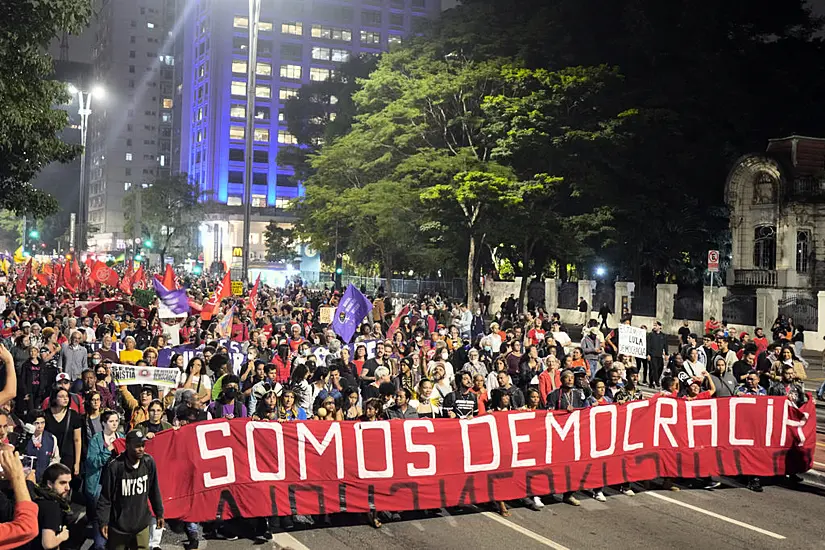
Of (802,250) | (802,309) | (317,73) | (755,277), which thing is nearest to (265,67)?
(317,73)

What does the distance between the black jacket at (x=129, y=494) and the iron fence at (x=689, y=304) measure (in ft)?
107

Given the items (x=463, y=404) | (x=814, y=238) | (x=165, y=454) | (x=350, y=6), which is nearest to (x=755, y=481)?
(x=463, y=404)

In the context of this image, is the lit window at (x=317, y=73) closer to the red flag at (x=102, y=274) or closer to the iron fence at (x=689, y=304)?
the red flag at (x=102, y=274)

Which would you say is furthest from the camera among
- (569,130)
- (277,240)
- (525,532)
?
(277,240)

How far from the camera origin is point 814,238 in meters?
40.4

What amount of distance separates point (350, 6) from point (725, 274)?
9964cm

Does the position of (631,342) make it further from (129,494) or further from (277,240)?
(277,240)

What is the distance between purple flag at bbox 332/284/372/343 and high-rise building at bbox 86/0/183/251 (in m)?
148

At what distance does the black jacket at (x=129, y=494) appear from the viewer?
7605 millimetres

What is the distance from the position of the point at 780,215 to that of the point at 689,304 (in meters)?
7.51

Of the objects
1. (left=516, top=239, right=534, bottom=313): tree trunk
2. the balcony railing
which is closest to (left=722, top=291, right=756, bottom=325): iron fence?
the balcony railing

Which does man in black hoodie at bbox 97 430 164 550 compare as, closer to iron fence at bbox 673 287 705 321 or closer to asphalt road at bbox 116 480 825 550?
A: asphalt road at bbox 116 480 825 550

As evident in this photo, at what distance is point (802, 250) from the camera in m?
41.0

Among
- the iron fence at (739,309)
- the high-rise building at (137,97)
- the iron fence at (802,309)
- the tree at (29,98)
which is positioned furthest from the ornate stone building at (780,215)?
the high-rise building at (137,97)
